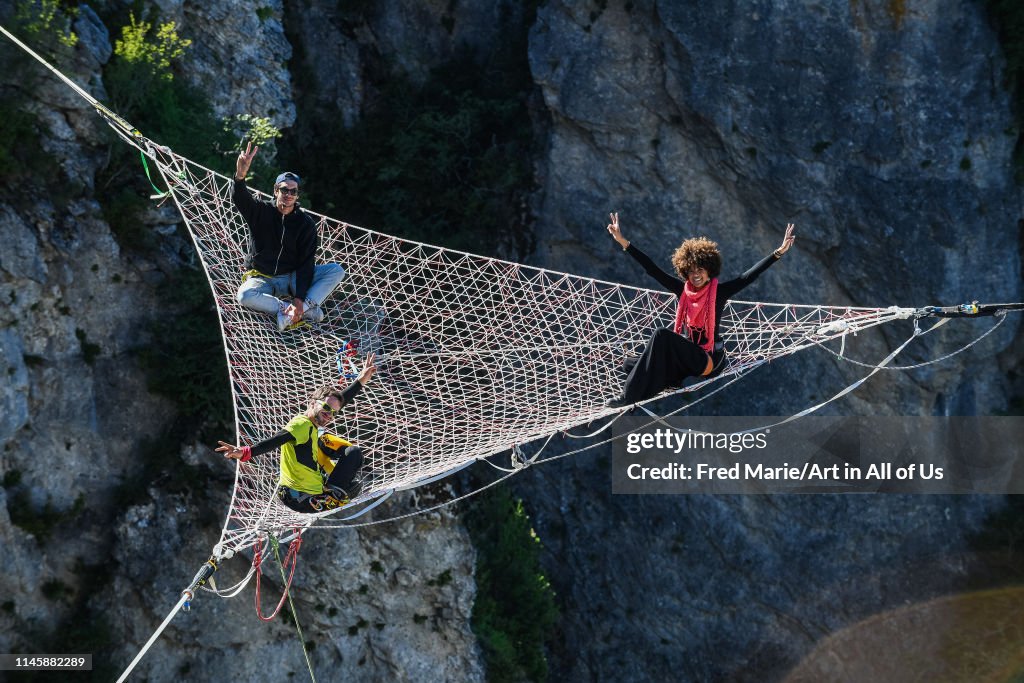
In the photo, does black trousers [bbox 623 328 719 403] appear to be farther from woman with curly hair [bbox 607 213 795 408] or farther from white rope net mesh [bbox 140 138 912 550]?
white rope net mesh [bbox 140 138 912 550]

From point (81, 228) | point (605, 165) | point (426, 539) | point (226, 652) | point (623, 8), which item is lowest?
point (226, 652)

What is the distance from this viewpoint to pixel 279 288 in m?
10.4

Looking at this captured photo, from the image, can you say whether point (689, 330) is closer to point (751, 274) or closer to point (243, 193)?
point (751, 274)

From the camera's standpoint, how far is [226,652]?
1345 cm

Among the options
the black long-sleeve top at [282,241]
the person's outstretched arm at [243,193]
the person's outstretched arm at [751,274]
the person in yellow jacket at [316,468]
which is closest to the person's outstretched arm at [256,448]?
the person in yellow jacket at [316,468]

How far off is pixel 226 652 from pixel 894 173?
9626mm

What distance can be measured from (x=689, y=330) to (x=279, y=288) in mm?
3373

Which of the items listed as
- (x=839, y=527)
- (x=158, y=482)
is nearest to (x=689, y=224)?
(x=839, y=527)

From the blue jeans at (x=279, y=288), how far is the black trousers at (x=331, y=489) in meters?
1.33

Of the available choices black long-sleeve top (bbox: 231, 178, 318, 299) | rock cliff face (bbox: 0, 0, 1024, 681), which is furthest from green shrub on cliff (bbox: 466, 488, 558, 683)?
black long-sleeve top (bbox: 231, 178, 318, 299)

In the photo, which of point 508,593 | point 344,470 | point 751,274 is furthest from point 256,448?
point 508,593

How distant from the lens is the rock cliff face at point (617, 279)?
12672 millimetres

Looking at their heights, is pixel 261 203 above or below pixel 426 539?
above

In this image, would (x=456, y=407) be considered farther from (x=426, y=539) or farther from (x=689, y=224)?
(x=689, y=224)
